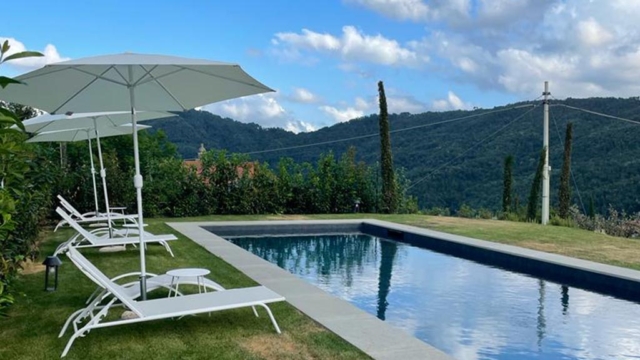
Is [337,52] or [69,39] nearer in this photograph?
[69,39]

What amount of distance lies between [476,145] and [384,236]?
890 inches

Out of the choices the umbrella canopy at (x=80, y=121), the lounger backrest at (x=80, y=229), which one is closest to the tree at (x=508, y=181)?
the umbrella canopy at (x=80, y=121)

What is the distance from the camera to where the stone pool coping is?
4650mm

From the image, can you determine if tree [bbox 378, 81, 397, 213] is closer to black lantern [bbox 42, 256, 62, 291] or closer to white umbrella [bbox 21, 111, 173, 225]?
white umbrella [bbox 21, 111, 173, 225]

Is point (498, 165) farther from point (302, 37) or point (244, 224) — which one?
point (244, 224)

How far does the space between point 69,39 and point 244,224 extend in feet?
18.0

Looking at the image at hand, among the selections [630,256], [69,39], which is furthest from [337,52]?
[630,256]

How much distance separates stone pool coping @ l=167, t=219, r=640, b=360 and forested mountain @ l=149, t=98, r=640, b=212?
14.3m

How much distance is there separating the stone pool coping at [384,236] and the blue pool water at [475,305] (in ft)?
0.93

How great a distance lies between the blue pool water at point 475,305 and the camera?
5664 millimetres

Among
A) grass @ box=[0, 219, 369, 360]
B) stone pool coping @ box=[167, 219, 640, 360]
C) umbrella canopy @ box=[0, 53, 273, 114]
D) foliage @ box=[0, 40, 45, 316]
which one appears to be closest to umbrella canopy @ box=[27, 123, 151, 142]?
stone pool coping @ box=[167, 219, 640, 360]

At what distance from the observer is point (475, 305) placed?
714 cm

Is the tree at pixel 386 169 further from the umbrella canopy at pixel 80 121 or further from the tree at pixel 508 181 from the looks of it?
the umbrella canopy at pixel 80 121

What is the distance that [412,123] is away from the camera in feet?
131
